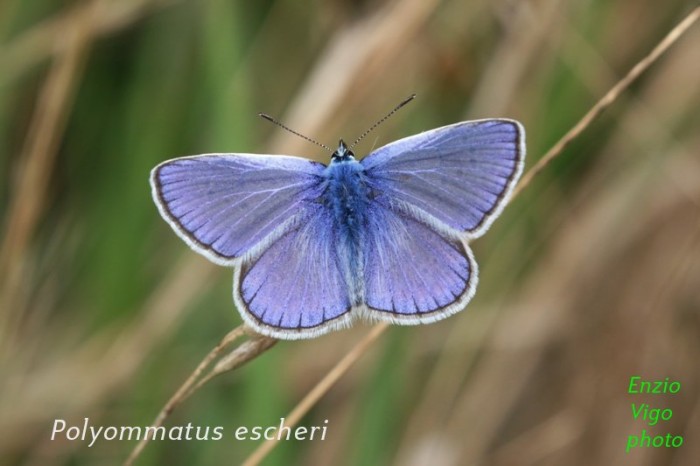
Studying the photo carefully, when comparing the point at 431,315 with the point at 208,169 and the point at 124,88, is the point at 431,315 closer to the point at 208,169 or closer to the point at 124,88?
the point at 208,169

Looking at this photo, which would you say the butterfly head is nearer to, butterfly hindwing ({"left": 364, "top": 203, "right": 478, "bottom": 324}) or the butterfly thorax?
the butterfly thorax

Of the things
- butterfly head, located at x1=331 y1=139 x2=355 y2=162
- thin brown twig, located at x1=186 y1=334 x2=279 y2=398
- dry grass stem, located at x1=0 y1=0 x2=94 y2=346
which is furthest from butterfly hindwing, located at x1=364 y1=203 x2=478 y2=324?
dry grass stem, located at x1=0 y1=0 x2=94 y2=346

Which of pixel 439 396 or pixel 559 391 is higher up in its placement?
pixel 439 396

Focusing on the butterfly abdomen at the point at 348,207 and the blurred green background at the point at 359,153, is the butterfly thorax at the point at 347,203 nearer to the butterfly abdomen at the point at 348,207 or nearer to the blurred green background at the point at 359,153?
the butterfly abdomen at the point at 348,207

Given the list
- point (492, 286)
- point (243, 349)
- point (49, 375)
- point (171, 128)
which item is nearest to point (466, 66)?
point (492, 286)

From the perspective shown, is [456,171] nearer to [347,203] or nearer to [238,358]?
[347,203]

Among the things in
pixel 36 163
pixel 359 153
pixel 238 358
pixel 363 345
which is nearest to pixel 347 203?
→ pixel 363 345

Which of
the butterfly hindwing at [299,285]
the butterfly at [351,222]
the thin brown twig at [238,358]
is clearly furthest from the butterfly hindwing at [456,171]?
the thin brown twig at [238,358]
